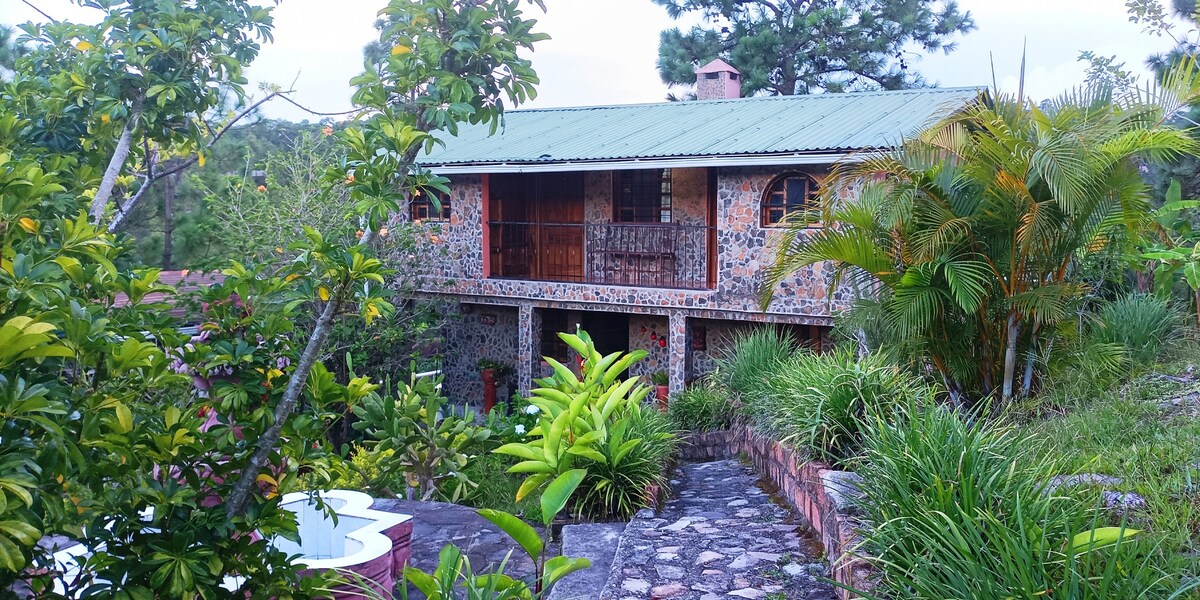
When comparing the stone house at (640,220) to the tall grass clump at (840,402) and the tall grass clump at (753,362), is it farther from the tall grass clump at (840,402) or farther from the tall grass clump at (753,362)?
the tall grass clump at (840,402)

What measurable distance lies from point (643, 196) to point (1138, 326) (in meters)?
8.18

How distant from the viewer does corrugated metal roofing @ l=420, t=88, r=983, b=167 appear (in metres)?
12.4

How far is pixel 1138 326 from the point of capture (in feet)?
29.1

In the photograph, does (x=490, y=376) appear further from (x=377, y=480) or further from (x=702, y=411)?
(x=377, y=480)

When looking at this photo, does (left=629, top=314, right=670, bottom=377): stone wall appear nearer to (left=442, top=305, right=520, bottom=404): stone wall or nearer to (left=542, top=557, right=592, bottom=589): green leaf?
(left=442, top=305, right=520, bottom=404): stone wall

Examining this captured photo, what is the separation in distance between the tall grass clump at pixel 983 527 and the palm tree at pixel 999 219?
85.2 inches

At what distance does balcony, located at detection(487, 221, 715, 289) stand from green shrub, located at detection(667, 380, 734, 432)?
11.1ft

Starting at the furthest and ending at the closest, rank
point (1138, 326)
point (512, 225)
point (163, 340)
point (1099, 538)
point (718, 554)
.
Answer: point (512, 225)
point (1138, 326)
point (718, 554)
point (1099, 538)
point (163, 340)

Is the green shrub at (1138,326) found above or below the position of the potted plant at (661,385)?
above

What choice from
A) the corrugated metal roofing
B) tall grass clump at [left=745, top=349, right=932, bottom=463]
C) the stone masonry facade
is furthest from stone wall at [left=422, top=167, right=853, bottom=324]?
tall grass clump at [left=745, top=349, right=932, bottom=463]

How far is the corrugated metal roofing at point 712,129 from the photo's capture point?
12352 mm

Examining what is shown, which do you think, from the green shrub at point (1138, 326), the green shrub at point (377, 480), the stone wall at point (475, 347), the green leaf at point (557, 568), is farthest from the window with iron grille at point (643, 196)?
the green leaf at point (557, 568)

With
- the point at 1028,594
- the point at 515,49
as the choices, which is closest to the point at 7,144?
the point at 515,49

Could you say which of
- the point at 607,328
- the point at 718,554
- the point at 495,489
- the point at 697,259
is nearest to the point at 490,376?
the point at 607,328
